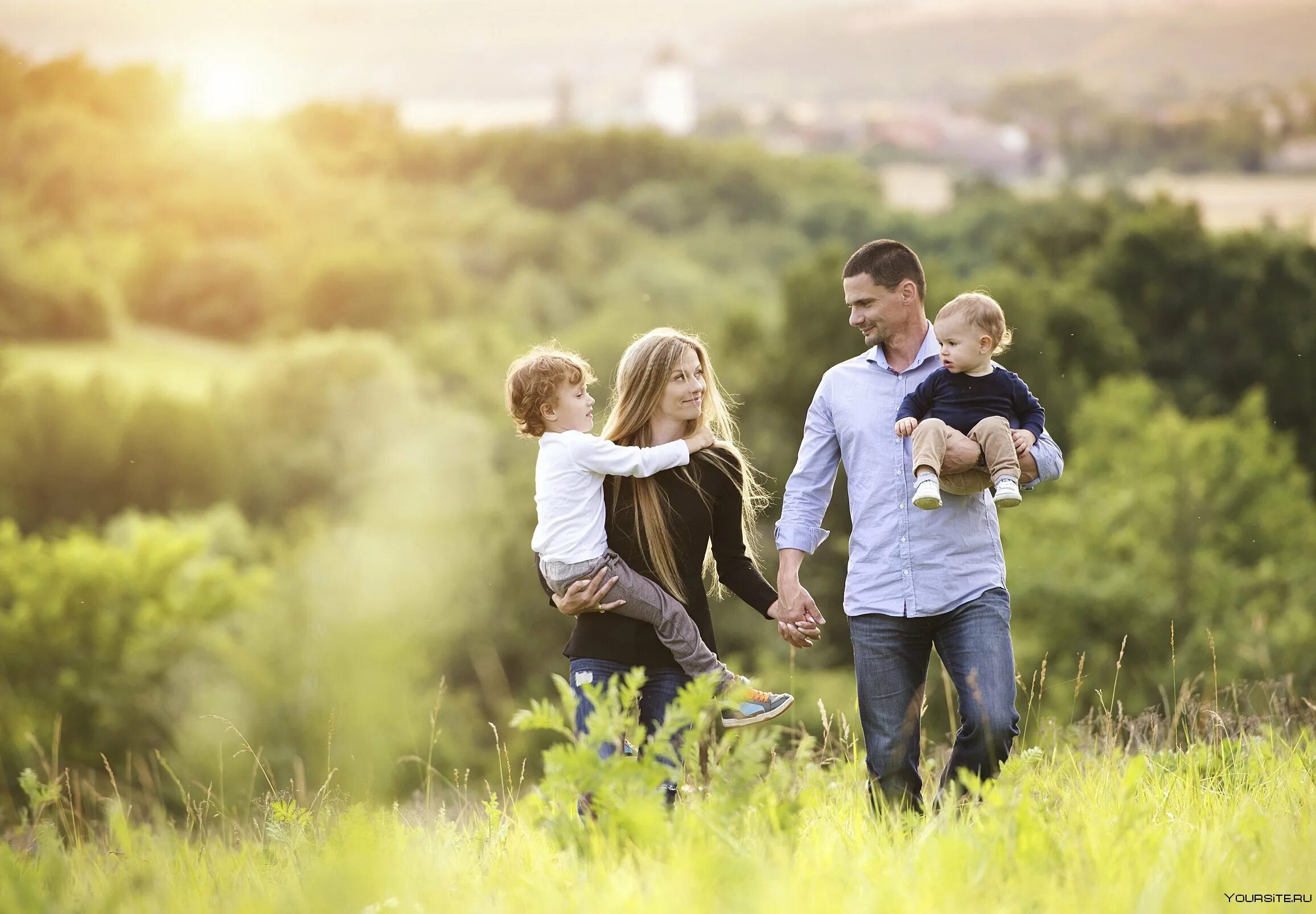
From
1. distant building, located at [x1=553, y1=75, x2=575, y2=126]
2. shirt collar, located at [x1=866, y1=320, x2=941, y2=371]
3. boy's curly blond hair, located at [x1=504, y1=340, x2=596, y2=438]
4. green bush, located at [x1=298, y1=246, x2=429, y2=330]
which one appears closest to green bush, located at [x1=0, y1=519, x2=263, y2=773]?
boy's curly blond hair, located at [x1=504, y1=340, x2=596, y2=438]

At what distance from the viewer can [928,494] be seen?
4.05 meters

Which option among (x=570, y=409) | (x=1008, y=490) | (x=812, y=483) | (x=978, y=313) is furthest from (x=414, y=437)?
(x=1008, y=490)

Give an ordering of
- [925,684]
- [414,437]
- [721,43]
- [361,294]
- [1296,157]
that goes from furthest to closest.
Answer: [721,43] < [361,294] < [1296,157] < [414,437] < [925,684]

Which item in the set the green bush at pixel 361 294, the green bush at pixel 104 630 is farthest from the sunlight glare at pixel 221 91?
the green bush at pixel 104 630

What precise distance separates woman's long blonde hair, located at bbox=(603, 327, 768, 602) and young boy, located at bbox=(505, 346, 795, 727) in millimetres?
79

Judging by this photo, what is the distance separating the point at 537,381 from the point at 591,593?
2.35ft

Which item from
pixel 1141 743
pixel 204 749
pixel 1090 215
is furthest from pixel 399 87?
pixel 1141 743

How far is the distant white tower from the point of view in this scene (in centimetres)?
→ 9900

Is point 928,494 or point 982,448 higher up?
point 982,448

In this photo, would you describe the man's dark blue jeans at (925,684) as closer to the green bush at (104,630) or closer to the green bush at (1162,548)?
the green bush at (1162,548)

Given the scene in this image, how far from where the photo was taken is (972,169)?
77.7m

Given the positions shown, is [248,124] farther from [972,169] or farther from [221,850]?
[221,850]

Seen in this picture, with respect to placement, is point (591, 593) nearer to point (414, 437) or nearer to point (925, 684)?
point (925, 684)

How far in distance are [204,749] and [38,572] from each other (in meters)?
11.8
